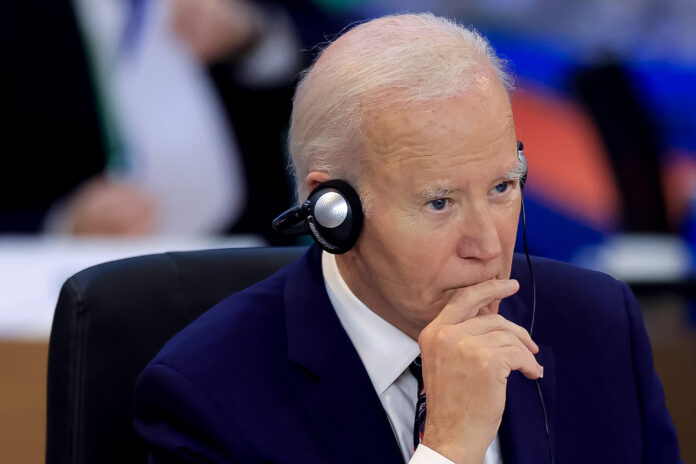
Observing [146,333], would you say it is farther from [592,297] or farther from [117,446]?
[592,297]

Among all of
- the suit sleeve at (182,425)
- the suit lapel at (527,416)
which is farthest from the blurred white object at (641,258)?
the suit sleeve at (182,425)

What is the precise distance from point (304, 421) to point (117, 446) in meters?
0.28

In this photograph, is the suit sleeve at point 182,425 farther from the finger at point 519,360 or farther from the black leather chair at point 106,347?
the finger at point 519,360

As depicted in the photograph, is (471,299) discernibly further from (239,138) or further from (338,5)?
(338,5)

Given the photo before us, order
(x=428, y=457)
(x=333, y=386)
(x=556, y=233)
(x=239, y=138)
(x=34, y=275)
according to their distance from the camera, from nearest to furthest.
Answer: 1. (x=428, y=457)
2. (x=333, y=386)
3. (x=34, y=275)
4. (x=239, y=138)
5. (x=556, y=233)

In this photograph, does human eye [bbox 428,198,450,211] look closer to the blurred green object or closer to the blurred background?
the blurred background

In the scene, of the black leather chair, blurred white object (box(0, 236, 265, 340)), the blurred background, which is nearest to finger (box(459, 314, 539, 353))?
the black leather chair

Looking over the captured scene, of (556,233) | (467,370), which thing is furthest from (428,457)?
(556,233)

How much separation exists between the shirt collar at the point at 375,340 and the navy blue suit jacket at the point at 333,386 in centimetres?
2

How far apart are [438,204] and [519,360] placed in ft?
0.75

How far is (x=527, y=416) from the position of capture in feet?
4.04

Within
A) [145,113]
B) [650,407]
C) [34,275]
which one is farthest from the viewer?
[145,113]

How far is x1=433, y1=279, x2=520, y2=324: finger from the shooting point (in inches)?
43.8

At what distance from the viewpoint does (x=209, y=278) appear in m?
1.35
